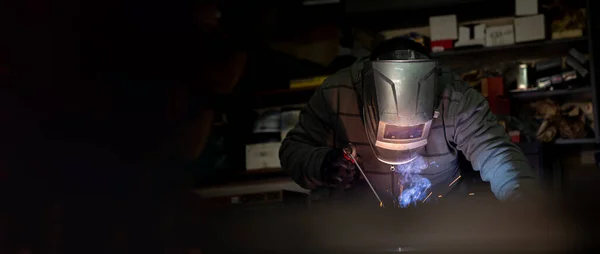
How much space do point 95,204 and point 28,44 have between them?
1.09 ft

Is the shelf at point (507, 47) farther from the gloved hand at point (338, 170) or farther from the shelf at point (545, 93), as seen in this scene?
the gloved hand at point (338, 170)

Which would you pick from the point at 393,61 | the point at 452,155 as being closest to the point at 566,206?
the point at 393,61

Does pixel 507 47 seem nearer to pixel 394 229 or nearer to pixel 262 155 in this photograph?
pixel 262 155

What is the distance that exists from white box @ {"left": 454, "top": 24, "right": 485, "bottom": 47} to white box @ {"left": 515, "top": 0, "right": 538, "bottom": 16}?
0.49 ft

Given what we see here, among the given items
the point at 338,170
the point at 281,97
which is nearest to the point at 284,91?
the point at 281,97

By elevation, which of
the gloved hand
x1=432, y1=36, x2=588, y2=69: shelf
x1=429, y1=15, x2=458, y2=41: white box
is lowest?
the gloved hand

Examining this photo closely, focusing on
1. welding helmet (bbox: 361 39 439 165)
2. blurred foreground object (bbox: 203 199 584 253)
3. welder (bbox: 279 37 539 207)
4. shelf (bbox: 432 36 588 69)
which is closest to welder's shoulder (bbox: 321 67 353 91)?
welder (bbox: 279 37 539 207)

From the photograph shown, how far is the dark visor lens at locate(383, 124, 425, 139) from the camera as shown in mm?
1185

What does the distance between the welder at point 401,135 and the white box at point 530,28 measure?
39.0 inches

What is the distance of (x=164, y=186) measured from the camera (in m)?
1.25

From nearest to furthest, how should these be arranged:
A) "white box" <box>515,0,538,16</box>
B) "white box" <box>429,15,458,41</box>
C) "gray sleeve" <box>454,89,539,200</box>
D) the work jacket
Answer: "gray sleeve" <box>454,89,539,200</box>, the work jacket, "white box" <box>515,0,538,16</box>, "white box" <box>429,15,458,41</box>

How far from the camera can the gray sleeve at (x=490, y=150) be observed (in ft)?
3.70

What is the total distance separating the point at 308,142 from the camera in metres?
1.46

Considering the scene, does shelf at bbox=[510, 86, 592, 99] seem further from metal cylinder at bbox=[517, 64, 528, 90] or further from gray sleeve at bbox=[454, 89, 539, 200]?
→ gray sleeve at bbox=[454, 89, 539, 200]
